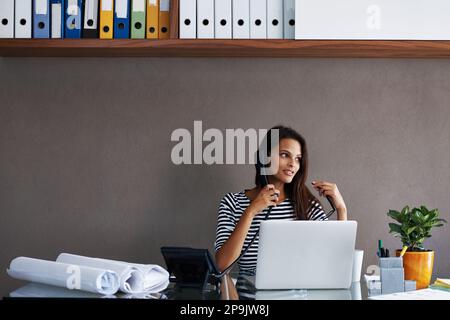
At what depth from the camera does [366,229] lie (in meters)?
3.01

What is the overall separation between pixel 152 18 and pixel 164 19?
5 centimetres

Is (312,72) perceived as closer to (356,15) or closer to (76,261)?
(356,15)

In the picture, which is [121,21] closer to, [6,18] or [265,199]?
[6,18]

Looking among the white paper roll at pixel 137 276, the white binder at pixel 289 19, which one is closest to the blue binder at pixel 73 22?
the white binder at pixel 289 19

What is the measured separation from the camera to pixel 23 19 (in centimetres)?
273

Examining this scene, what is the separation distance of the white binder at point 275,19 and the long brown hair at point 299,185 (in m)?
0.42

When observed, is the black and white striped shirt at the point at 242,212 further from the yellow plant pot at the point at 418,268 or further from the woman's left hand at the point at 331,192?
the yellow plant pot at the point at 418,268

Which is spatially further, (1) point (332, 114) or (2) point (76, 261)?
(1) point (332, 114)

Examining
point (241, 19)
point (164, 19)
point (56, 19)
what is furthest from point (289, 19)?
point (56, 19)

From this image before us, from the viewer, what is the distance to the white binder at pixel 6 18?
2715 mm

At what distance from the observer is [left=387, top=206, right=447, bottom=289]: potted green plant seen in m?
2.09

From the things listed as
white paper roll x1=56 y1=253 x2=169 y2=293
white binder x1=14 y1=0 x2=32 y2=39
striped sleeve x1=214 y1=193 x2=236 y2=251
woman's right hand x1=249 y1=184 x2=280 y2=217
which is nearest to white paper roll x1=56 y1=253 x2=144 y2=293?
white paper roll x1=56 y1=253 x2=169 y2=293
